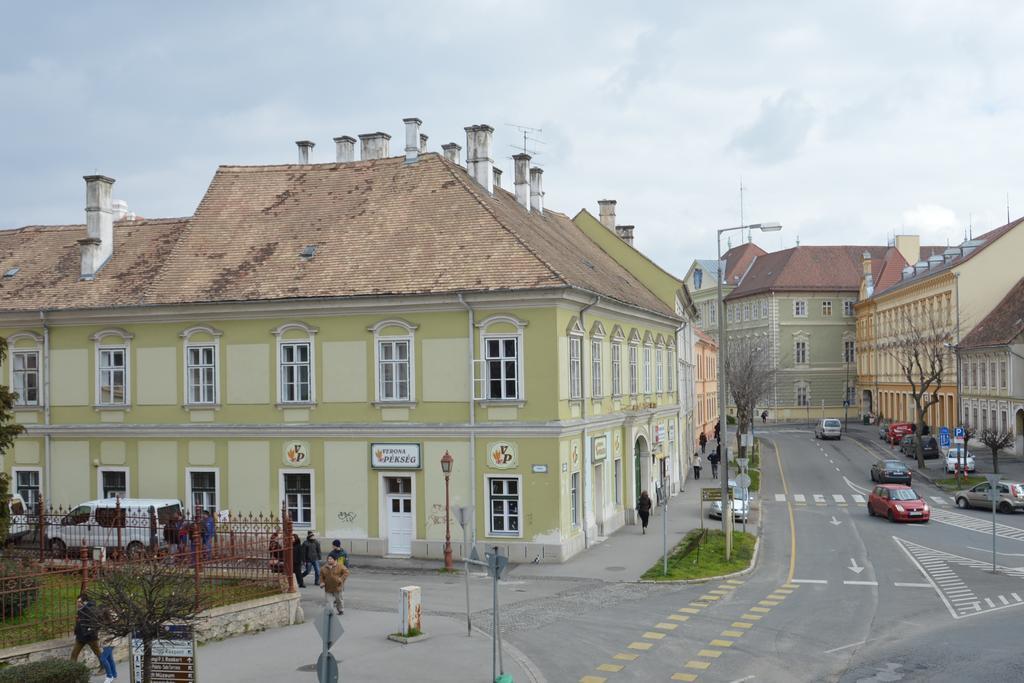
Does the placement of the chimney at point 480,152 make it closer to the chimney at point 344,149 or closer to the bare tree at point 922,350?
the chimney at point 344,149

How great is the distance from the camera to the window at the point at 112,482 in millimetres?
33406

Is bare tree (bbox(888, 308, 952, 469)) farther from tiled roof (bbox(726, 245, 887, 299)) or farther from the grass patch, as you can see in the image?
the grass patch

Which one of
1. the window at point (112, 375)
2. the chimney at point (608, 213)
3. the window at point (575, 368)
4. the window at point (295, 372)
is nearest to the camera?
the window at point (575, 368)

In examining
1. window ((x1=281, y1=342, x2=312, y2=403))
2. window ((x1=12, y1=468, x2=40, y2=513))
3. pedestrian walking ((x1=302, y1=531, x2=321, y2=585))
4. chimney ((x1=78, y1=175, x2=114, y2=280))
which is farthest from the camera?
chimney ((x1=78, y1=175, x2=114, y2=280))

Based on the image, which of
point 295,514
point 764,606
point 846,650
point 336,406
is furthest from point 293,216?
point 846,650

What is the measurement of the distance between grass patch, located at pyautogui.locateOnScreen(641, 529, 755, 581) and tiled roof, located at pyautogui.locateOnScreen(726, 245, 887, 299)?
71.3 m

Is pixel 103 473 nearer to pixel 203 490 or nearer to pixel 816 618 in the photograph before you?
pixel 203 490

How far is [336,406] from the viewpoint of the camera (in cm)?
3127

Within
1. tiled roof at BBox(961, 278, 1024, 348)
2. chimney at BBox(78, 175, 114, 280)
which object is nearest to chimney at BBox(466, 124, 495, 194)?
chimney at BBox(78, 175, 114, 280)

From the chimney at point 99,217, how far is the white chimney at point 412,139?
36.8 feet

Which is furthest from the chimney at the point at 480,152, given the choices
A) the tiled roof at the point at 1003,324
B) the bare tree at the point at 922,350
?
the tiled roof at the point at 1003,324

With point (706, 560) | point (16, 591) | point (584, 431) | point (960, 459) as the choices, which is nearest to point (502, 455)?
point (584, 431)

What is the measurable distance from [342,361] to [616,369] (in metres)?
10.3

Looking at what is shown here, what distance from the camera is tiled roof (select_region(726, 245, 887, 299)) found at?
101062 millimetres
